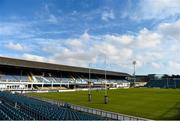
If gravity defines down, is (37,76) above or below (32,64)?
below

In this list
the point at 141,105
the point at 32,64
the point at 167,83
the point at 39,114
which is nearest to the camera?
the point at 39,114

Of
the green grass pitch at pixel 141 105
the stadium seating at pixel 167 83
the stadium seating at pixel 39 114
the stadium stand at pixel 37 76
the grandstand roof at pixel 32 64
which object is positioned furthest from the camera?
the stadium seating at pixel 167 83

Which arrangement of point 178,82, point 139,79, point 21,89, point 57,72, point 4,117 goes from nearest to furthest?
point 4,117
point 21,89
point 57,72
point 178,82
point 139,79

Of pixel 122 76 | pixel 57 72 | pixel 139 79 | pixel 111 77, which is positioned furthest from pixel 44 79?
pixel 139 79

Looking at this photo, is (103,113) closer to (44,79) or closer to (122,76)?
(44,79)

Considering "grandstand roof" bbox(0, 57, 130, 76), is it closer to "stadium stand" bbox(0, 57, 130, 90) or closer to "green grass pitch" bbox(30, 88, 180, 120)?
"stadium stand" bbox(0, 57, 130, 90)

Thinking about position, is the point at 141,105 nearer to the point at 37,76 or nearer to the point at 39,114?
the point at 39,114

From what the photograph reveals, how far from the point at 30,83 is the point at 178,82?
309ft

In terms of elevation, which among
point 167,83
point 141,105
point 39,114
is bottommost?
point 141,105

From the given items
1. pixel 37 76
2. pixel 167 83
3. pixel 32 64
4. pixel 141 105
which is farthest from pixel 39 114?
pixel 167 83

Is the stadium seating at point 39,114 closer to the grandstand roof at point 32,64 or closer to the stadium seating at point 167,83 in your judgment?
Result: the grandstand roof at point 32,64

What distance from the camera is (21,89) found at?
7812 cm

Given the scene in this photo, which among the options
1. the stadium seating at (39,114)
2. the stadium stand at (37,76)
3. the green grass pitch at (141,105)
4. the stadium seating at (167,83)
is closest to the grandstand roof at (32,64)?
the stadium stand at (37,76)

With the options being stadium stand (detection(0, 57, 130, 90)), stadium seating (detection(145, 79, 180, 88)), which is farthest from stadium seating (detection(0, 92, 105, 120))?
stadium seating (detection(145, 79, 180, 88))
